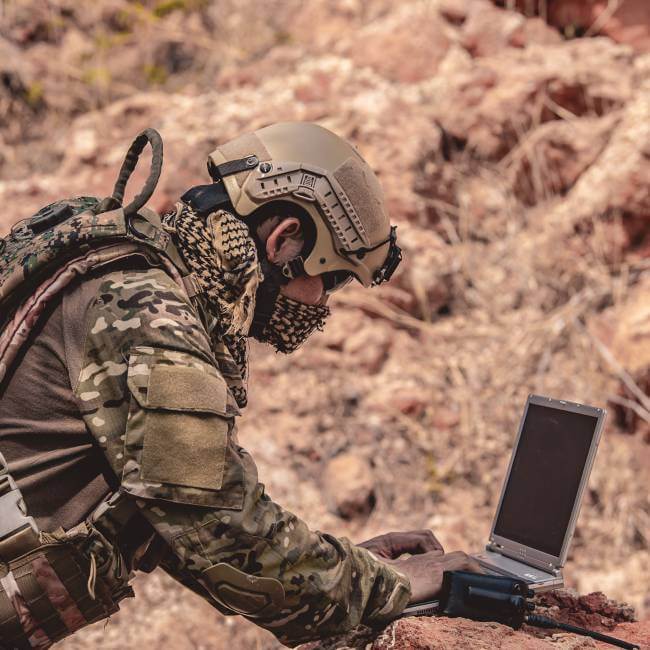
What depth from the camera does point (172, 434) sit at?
171cm

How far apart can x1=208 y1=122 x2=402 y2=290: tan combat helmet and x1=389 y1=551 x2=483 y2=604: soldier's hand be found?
30.6 inches

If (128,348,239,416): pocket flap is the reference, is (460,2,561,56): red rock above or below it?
above

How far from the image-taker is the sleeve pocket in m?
1.69

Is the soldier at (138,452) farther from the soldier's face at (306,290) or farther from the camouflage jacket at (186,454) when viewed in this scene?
the soldier's face at (306,290)

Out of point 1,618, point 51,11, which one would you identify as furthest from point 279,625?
point 51,11

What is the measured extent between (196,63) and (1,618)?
264 inches

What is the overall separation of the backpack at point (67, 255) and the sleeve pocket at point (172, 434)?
0.87 feet

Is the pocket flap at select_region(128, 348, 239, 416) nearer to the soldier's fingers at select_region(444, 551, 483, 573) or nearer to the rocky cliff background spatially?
the soldier's fingers at select_region(444, 551, 483, 573)

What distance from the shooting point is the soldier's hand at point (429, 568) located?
2.13 meters

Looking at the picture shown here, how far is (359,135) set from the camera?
614 cm

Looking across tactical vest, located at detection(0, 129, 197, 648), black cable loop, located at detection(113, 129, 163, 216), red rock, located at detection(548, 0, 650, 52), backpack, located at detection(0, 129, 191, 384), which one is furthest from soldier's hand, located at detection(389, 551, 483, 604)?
red rock, located at detection(548, 0, 650, 52)

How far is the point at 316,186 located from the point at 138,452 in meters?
0.86

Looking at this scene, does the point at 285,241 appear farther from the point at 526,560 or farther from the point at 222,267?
the point at 526,560

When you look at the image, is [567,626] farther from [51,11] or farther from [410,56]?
[51,11]
